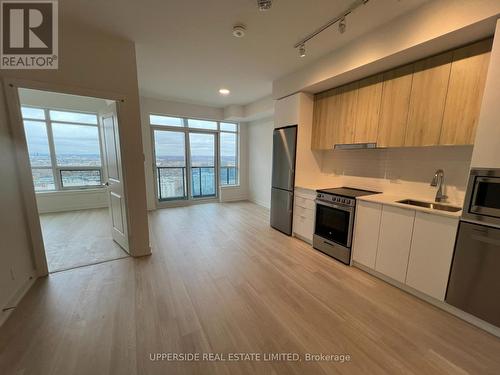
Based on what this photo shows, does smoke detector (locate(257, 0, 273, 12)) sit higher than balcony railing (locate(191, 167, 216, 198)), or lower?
higher

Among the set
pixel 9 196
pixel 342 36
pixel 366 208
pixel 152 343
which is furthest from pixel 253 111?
pixel 152 343

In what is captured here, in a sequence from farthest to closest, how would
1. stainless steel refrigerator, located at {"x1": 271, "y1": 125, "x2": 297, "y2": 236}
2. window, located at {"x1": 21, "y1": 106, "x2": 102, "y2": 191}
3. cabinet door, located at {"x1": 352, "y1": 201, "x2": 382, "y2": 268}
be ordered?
1. window, located at {"x1": 21, "y1": 106, "x2": 102, "y2": 191}
2. stainless steel refrigerator, located at {"x1": 271, "y1": 125, "x2": 297, "y2": 236}
3. cabinet door, located at {"x1": 352, "y1": 201, "x2": 382, "y2": 268}

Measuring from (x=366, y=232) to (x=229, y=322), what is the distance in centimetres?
190

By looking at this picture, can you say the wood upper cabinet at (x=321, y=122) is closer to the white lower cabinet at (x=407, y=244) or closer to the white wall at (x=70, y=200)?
the white lower cabinet at (x=407, y=244)

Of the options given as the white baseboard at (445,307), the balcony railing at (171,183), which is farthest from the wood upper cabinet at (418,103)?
the balcony railing at (171,183)

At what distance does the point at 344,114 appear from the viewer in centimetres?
298

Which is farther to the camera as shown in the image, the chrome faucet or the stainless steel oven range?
the stainless steel oven range

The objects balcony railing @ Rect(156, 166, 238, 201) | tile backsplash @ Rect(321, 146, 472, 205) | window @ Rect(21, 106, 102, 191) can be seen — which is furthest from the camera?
balcony railing @ Rect(156, 166, 238, 201)

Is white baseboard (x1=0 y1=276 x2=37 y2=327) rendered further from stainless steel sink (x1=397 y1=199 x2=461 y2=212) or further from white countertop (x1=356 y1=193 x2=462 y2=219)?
stainless steel sink (x1=397 y1=199 x2=461 y2=212)

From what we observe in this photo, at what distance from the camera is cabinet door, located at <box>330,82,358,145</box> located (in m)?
2.86

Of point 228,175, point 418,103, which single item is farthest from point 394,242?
point 228,175

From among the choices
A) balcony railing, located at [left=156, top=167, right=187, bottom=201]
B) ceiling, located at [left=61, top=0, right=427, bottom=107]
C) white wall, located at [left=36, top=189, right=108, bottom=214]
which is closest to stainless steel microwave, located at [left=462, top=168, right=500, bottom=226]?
ceiling, located at [left=61, top=0, right=427, bottom=107]

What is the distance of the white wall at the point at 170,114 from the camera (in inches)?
199

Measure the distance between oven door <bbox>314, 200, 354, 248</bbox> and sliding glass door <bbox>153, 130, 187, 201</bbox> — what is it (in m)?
4.19
